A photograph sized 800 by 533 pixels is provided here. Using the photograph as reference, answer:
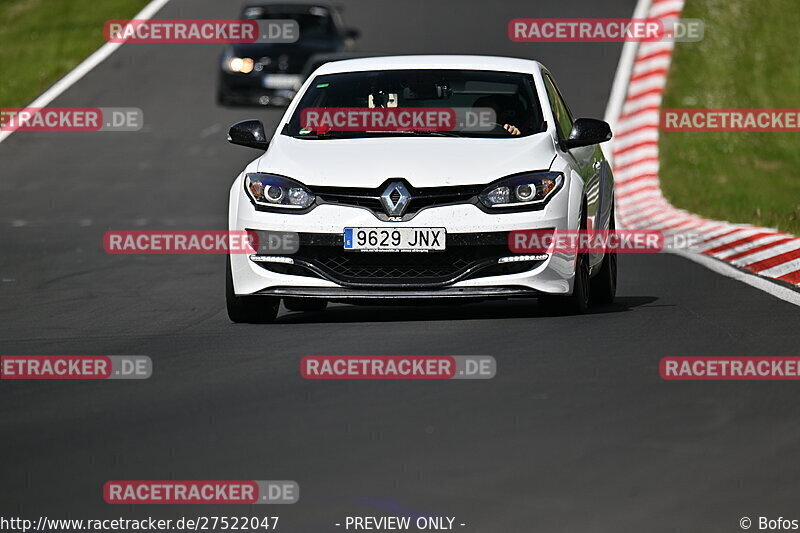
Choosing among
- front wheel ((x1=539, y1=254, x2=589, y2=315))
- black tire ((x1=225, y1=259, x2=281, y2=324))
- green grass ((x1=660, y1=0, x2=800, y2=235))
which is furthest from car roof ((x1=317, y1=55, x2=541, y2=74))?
green grass ((x1=660, y1=0, x2=800, y2=235))

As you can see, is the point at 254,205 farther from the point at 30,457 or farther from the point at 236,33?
the point at 236,33

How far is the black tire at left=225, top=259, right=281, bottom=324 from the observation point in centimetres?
1087

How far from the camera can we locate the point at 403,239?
10305mm

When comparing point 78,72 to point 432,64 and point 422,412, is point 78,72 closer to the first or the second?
point 432,64

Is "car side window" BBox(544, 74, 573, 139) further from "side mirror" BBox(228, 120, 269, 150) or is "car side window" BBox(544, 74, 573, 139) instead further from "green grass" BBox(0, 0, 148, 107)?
"green grass" BBox(0, 0, 148, 107)

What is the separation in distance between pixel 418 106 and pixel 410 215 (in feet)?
4.76

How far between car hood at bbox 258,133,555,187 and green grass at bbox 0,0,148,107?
18.5 m

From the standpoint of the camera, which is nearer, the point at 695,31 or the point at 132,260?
the point at 132,260

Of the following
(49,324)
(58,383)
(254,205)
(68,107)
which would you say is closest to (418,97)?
(254,205)

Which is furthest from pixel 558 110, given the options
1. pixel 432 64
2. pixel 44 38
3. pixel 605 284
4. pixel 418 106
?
pixel 44 38

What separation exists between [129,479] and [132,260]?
33.5ft

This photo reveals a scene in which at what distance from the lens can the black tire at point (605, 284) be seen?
11867 millimetres

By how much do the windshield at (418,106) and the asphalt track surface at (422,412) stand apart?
1.12 metres

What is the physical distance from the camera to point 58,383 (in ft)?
28.6
